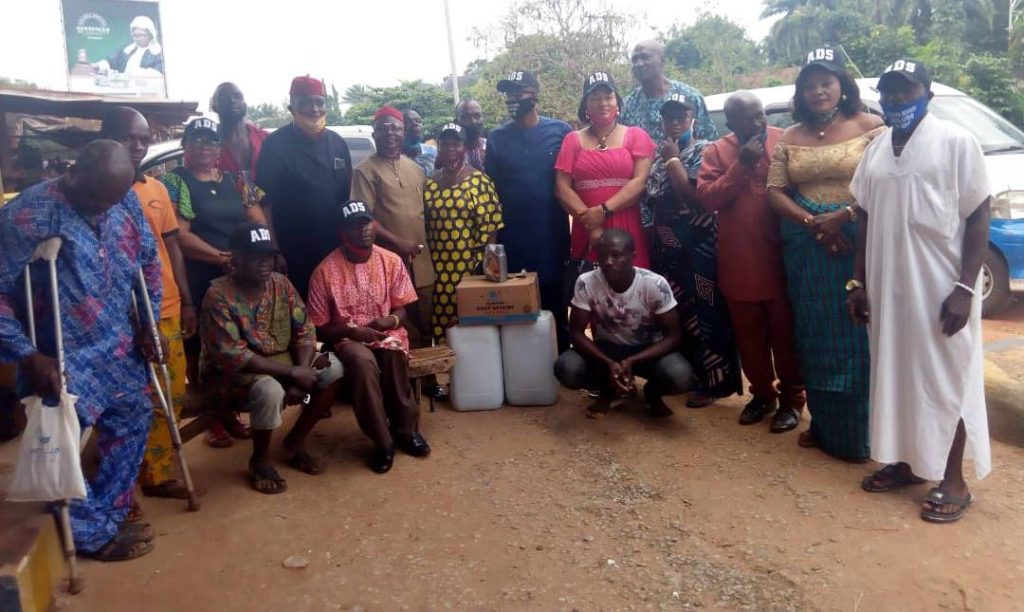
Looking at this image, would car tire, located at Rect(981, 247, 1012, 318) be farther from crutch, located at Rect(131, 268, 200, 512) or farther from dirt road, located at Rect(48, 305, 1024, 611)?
crutch, located at Rect(131, 268, 200, 512)

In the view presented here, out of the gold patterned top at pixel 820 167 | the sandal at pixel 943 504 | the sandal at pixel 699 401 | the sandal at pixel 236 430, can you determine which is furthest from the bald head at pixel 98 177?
the sandal at pixel 943 504

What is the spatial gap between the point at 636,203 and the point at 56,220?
11.0 feet

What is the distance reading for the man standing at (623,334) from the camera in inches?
185

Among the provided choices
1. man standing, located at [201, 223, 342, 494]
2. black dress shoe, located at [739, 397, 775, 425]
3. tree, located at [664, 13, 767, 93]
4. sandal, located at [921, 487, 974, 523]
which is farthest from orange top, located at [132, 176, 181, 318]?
tree, located at [664, 13, 767, 93]

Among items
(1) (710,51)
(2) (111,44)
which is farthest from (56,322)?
(1) (710,51)

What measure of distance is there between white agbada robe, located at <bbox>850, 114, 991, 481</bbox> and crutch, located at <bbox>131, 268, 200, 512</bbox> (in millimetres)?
3279

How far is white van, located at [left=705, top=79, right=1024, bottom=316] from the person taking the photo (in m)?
6.31

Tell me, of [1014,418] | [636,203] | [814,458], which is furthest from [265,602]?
[1014,418]

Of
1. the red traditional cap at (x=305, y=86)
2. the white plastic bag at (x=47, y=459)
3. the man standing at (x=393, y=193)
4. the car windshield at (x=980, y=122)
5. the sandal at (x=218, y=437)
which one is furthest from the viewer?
the car windshield at (x=980, y=122)

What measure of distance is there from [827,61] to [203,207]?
3.42 metres

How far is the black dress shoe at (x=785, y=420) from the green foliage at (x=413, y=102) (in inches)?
758

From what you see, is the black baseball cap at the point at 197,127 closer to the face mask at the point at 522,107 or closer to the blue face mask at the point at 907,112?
the face mask at the point at 522,107

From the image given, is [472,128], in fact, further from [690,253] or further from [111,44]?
[111,44]

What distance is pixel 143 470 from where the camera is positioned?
13.5 feet
